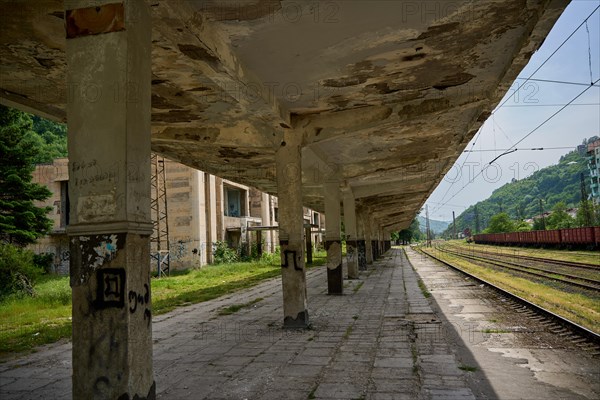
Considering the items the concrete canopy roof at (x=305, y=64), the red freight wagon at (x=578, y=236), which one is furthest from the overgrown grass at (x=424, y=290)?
the red freight wagon at (x=578, y=236)

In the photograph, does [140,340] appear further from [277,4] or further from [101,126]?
[277,4]

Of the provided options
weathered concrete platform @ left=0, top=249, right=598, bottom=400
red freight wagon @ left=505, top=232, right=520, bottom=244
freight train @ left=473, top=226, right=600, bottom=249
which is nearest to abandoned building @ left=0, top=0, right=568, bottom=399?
weathered concrete platform @ left=0, top=249, right=598, bottom=400

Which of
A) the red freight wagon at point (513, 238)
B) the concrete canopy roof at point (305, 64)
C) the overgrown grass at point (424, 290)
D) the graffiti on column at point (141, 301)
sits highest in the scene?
the concrete canopy roof at point (305, 64)

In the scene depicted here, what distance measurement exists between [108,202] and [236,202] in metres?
33.0

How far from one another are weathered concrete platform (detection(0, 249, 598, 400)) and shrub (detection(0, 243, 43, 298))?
7.28 meters

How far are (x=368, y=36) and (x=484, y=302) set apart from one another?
317 inches

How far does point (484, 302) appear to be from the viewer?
11445 mm

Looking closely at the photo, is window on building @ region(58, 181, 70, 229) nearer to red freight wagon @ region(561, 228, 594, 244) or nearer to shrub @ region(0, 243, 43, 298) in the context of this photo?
shrub @ region(0, 243, 43, 298)

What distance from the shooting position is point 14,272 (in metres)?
14.8

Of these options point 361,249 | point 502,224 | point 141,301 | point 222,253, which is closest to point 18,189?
point 361,249

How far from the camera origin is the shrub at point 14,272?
47.6 feet

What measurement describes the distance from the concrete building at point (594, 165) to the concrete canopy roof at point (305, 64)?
74500 mm

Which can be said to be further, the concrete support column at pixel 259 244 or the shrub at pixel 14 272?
the concrete support column at pixel 259 244

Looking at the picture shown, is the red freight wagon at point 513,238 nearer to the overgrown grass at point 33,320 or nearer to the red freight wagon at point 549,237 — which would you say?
the red freight wagon at point 549,237
